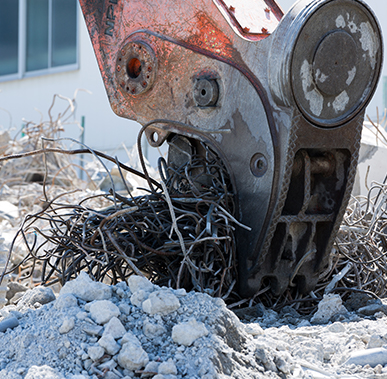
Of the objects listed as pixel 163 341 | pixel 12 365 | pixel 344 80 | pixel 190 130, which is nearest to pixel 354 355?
pixel 163 341

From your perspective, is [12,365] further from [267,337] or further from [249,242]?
[249,242]

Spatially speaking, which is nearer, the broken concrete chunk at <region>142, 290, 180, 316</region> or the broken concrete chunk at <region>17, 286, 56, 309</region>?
the broken concrete chunk at <region>142, 290, 180, 316</region>

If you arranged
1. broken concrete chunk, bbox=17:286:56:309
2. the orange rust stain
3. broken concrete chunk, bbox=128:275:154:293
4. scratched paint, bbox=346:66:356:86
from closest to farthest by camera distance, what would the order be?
broken concrete chunk, bbox=128:275:154:293 → broken concrete chunk, bbox=17:286:56:309 → scratched paint, bbox=346:66:356:86 → the orange rust stain

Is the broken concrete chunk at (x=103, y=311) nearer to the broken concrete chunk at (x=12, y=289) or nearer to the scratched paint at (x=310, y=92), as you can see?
the scratched paint at (x=310, y=92)

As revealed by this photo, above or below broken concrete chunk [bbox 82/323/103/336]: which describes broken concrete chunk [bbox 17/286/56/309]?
below

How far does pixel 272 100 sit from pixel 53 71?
8014mm

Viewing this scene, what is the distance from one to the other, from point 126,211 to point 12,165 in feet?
15.5

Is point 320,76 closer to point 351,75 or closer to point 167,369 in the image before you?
point 351,75

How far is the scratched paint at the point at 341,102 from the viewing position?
2.37 m

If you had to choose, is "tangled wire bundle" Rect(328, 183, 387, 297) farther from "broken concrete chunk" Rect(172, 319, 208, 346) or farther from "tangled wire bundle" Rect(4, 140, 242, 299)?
"broken concrete chunk" Rect(172, 319, 208, 346)

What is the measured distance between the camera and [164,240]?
7.86ft

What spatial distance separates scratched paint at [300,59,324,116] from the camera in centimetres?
226

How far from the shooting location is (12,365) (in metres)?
1.46

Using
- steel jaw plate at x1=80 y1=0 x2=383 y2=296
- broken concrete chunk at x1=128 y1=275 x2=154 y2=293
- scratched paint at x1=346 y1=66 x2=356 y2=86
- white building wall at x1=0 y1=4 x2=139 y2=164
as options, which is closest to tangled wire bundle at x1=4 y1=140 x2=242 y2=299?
steel jaw plate at x1=80 y1=0 x2=383 y2=296
